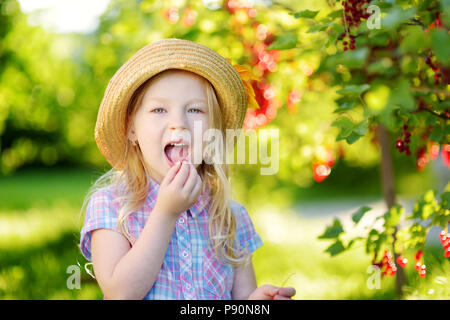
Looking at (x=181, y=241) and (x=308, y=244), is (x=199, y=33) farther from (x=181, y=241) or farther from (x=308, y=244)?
(x=308, y=244)

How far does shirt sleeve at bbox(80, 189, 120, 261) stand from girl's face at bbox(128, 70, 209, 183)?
0.69 ft

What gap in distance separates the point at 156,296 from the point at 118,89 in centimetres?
78

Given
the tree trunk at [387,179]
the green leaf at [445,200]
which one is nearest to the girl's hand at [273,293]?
the green leaf at [445,200]

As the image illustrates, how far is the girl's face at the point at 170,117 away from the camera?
180 cm

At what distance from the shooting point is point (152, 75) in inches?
72.1

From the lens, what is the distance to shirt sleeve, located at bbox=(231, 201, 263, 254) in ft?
6.98

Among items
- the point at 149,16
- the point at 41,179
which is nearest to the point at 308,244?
the point at 149,16

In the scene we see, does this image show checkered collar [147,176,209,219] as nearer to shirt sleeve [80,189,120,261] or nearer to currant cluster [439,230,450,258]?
shirt sleeve [80,189,120,261]

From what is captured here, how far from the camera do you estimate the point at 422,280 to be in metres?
2.63

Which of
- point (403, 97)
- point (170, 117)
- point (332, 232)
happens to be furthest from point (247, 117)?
point (403, 97)

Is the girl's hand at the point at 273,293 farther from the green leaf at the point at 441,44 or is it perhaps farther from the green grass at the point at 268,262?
the green leaf at the point at 441,44

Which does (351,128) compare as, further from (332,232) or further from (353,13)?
(332,232)

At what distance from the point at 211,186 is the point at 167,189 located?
47 cm

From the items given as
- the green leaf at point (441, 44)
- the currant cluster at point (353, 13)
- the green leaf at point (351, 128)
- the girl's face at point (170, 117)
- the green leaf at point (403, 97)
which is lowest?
the green leaf at point (403, 97)
